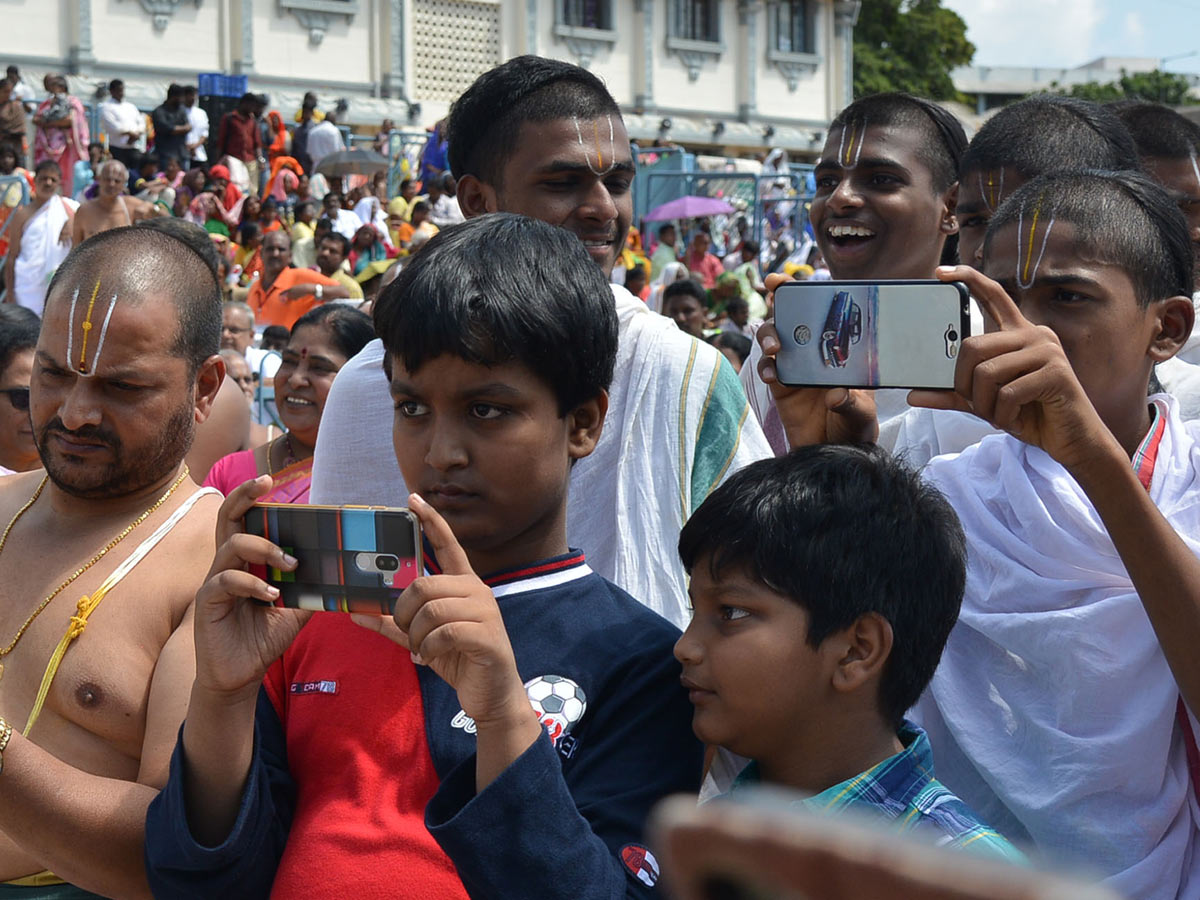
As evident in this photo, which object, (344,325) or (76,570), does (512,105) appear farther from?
(344,325)

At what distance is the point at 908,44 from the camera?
147 ft

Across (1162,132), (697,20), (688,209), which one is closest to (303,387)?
(1162,132)

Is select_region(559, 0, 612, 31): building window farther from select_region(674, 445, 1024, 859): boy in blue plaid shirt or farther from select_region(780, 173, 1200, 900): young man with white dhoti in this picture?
select_region(674, 445, 1024, 859): boy in blue plaid shirt

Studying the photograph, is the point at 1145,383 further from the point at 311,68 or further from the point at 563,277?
the point at 311,68

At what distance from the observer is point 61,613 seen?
7.12ft

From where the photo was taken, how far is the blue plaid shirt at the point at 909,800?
1682 mm

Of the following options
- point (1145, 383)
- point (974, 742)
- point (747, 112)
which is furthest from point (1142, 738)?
point (747, 112)

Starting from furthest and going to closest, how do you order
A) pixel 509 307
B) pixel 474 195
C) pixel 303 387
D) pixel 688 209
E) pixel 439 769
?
1. pixel 688 209
2. pixel 303 387
3. pixel 474 195
4. pixel 509 307
5. pixel 439 769

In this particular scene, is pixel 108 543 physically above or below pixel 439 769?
above

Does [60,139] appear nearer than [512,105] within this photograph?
No

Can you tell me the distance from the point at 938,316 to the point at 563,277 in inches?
20.1

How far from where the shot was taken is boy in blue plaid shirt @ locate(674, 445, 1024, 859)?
1.76 meters

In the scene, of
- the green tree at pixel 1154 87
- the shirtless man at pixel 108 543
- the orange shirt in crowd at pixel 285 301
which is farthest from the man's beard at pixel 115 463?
the green tree at pixel 1154 87

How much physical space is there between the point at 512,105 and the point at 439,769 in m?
1.42
